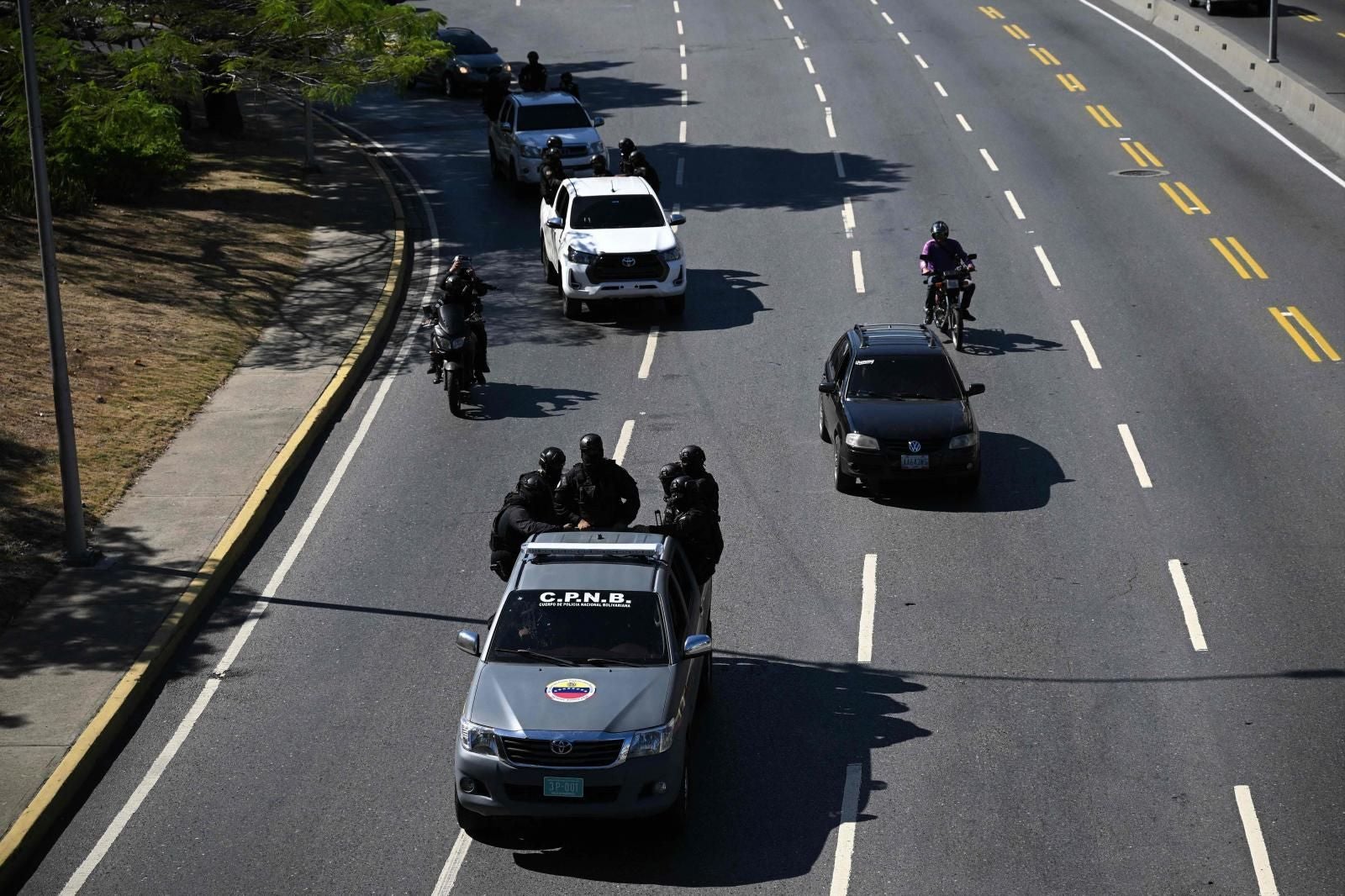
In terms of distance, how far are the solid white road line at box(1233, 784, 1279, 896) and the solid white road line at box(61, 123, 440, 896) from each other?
8162 mm

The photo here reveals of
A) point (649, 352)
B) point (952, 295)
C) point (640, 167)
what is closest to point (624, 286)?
point (649, 352)

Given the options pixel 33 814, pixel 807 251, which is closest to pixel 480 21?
pixel 807 251

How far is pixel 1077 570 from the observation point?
17047 mm

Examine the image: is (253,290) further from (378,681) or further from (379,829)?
(379,829)

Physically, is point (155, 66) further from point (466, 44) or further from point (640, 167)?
point (466, 44)

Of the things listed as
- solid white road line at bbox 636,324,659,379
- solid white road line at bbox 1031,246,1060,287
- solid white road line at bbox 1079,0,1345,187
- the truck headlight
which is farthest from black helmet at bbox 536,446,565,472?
solid white road line at bbox 1079,0,1345,187

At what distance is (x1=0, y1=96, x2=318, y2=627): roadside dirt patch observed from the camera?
738 inches

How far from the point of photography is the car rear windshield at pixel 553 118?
3469cm

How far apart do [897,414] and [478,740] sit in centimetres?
917

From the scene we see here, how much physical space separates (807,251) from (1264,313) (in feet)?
26.9

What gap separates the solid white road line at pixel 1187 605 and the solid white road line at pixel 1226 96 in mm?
19688

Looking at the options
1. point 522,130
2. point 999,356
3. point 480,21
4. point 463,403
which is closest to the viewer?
point 463,403

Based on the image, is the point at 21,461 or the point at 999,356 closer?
the point at 21,461

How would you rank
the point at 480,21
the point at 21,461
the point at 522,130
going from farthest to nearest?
the point at 480,21
the point at 522,130
the point at 21,461
